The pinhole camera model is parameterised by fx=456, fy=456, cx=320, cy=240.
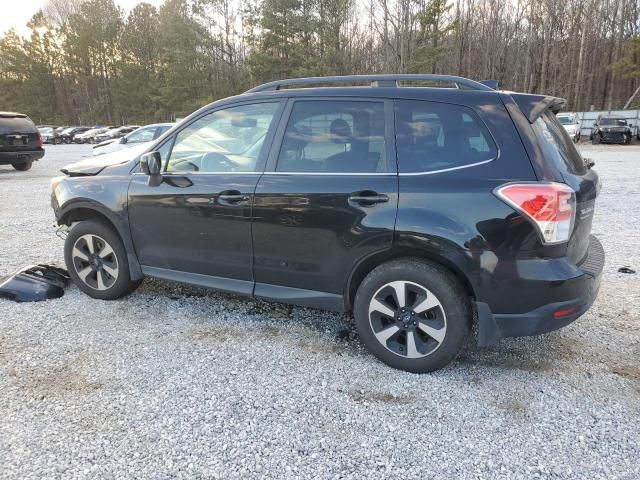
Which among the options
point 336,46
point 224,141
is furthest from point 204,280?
point 336,46

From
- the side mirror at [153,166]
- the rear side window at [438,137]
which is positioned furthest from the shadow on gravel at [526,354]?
the side mirror at [153,166]

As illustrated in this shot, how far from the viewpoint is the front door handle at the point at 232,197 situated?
3309mm

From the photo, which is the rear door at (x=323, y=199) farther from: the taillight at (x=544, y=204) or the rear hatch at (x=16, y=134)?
the rear hatch at (x=16, y=134)

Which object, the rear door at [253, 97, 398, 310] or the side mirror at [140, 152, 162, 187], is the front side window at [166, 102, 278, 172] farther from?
the rear door at [253, 97, 398, 310]

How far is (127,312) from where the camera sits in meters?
3.92

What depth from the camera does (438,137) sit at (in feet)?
9.38

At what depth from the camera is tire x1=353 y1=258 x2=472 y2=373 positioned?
2801 millimetres

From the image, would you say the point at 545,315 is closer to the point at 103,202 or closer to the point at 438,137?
the point at 438,137

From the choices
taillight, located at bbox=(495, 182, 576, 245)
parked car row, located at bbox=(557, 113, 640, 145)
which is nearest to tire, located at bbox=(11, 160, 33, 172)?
taillight, located at bbox=(495, 182, 576, 245)

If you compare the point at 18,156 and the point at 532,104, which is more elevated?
the point at 532,104

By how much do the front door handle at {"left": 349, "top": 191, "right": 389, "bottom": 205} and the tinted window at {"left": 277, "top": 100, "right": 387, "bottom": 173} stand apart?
0.17 metres

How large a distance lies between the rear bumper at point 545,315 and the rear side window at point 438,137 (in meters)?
0.89

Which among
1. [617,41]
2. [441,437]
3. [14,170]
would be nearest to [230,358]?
[441,437]

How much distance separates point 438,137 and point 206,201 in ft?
5.73
